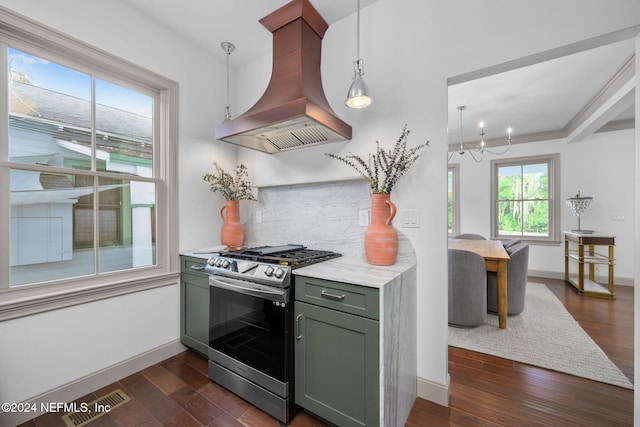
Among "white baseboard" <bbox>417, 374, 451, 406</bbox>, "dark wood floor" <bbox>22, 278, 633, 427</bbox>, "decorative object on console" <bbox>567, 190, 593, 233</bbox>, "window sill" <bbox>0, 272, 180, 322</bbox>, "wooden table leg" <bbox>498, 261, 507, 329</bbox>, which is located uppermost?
"decorative object on console" <bbox>567, 190, 593, 233</bbox>

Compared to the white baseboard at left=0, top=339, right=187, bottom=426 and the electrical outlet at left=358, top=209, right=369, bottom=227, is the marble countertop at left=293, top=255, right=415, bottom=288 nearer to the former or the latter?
the electrical outlet at left=358, top=209, right=369, bottom=227

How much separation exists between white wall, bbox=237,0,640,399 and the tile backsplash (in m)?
0.15

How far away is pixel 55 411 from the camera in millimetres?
1677

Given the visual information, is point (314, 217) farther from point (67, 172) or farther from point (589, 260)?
point (589, 260)

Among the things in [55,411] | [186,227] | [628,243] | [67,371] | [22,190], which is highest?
[22,190]

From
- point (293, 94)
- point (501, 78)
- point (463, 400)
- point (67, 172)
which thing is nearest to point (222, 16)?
point (293, 94)

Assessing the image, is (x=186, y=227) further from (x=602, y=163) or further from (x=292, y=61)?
(x=602, y=163)

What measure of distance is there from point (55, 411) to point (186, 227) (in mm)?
1474

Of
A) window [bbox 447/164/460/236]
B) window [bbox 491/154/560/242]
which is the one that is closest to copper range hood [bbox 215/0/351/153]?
window [bbox 447/164/460/236]

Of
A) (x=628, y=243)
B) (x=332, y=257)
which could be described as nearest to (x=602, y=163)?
(x=628, y=243)

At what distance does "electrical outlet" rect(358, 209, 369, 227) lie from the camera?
2093 millimetres

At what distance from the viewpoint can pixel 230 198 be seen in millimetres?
2672

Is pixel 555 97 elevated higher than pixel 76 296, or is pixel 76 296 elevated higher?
pixel 555 97

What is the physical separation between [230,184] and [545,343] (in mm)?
3522
